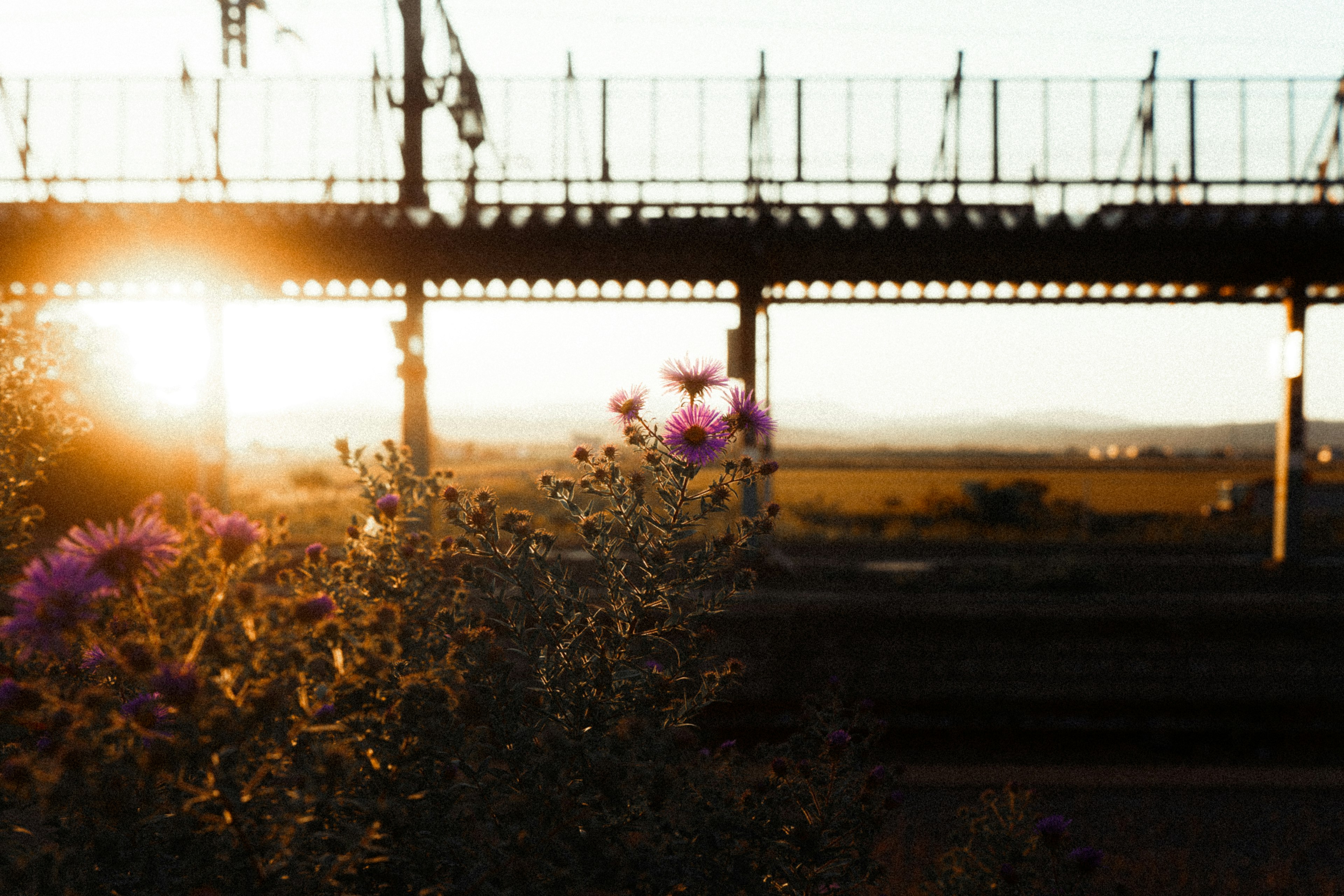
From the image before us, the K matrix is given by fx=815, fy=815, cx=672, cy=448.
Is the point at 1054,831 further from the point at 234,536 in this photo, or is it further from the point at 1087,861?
the point at 234,536

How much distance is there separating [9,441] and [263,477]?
196 feet

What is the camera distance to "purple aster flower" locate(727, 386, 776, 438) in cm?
212

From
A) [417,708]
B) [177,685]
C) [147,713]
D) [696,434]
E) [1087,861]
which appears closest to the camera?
[177,685]

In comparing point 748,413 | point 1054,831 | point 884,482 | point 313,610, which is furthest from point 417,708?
point 884,482

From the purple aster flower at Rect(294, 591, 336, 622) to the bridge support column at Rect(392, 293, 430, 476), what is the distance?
299 inches

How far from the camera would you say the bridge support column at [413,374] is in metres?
8.88

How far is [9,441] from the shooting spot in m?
2.83

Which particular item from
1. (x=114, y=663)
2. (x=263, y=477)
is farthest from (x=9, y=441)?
A: (x=263, y=477)

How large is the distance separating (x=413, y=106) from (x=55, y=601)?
342 inches

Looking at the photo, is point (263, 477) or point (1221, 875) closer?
point (1221, 875)

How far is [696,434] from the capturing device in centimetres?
205

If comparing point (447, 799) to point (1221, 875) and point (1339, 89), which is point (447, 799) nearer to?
point (1221, 875)

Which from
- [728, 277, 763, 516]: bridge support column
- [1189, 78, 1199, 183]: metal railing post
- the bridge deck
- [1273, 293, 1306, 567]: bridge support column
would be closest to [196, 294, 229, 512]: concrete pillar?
the bridge deck

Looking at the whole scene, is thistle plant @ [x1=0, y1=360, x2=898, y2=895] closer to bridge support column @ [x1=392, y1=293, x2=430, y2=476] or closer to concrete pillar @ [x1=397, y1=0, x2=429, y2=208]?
bridge support column @ [x1=392, y1=293, x2=430, y2=476]
